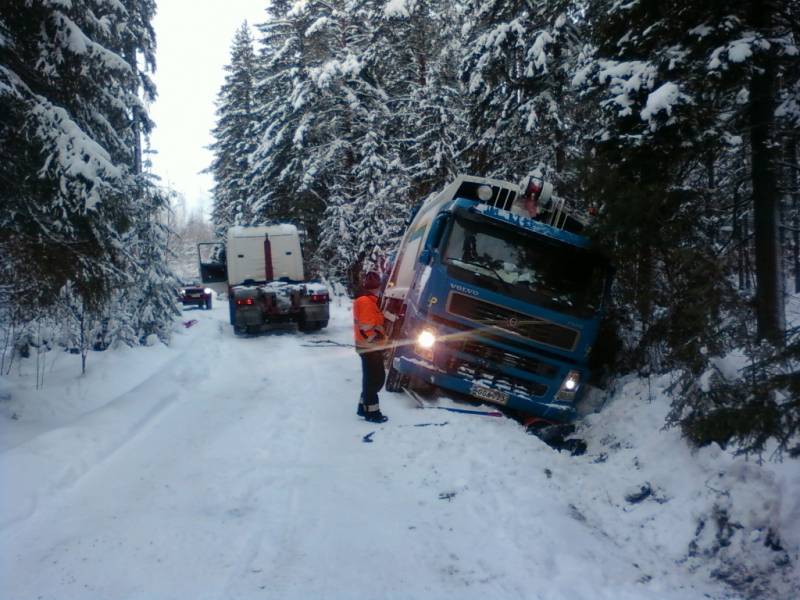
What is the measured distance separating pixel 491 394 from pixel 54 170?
6.09m

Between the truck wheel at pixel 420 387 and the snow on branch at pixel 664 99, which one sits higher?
the snow on branch at pixel 664 99

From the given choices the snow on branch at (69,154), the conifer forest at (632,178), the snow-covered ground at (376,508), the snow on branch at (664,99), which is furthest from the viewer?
the snow on branch at (69,154)

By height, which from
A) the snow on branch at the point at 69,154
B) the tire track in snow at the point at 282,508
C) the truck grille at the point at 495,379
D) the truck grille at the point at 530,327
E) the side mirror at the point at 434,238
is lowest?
the tire track in snow at the point at 282,508

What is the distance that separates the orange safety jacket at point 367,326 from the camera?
7.36 m

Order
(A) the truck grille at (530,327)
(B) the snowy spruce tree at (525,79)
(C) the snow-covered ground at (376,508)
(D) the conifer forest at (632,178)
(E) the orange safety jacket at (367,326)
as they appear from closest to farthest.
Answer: (C) the snow-covered ground at (376,508), (D) the conifer forest at (632,178), (A) the truck grille at (530,327), (E) the orange safety jacket at (367,326), (B) the snowy spruce tree at (525,79)

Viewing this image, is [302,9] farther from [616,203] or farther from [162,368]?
[616,203]

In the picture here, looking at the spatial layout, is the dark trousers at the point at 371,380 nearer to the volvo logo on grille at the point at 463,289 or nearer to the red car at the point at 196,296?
the volvo logo on grille at the point at 463,289

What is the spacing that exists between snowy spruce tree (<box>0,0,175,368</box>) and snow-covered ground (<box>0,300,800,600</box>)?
1.81 meters

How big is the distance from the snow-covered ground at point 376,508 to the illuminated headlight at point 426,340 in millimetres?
949

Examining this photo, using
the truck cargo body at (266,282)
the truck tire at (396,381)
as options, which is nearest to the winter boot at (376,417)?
the truck tire at (396,381)

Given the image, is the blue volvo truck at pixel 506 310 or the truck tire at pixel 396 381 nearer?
the blue volvo truck at pixel 506 310

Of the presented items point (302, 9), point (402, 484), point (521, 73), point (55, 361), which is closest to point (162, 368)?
point (55, 361)

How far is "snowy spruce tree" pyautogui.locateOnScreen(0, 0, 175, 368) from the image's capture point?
6.12 meters

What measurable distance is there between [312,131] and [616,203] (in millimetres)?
19476
